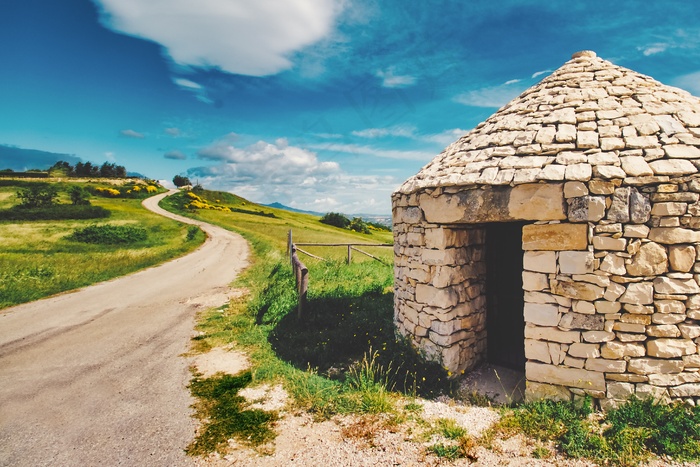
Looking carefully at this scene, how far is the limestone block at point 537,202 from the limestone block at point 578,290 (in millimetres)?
843

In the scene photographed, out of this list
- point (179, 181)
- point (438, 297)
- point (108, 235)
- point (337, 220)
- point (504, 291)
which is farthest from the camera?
point (179, 181)

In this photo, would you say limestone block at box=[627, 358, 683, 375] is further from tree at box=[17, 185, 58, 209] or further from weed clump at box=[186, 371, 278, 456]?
tree at box=[17, 185, 58, 209]

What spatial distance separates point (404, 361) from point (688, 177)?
4.37m

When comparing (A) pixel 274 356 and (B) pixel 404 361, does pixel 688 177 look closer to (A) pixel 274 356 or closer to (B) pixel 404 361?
(B) pixel 404 361

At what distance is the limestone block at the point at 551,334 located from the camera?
4707mm

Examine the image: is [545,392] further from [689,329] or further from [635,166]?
[635,166]

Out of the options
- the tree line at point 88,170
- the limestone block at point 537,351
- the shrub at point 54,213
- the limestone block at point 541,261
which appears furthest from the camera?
the tree line at point 88,170

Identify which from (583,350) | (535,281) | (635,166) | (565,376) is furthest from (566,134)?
(565,376)

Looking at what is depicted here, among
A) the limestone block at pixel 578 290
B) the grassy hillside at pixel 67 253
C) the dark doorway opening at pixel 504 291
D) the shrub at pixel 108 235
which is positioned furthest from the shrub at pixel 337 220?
the limestone block at pixel 578 290

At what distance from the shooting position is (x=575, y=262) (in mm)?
4637

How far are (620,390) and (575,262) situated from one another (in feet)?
5.37

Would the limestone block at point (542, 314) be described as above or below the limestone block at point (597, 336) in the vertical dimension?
above

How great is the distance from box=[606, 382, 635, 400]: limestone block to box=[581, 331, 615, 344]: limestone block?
1.82 feet

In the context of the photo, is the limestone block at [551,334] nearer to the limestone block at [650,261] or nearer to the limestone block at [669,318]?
→ the limestone block at [669,318]
